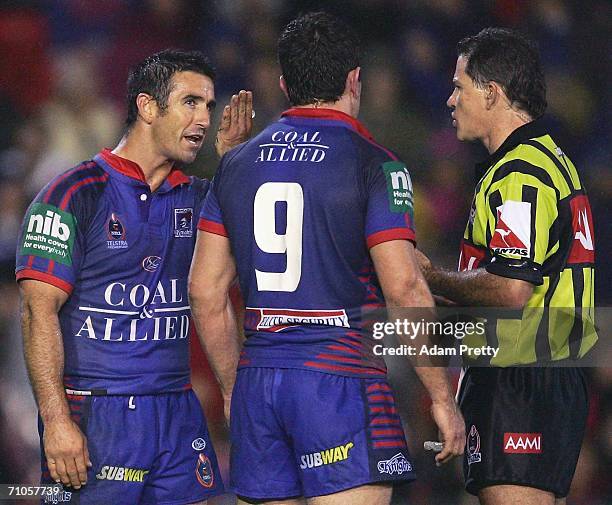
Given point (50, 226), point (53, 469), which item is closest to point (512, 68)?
point (50, 226)

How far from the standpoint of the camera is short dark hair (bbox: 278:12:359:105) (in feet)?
10.3

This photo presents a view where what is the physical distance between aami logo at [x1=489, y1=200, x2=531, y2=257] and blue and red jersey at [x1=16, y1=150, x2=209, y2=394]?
42.7 inches

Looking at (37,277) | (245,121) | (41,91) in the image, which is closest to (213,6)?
(41,91)

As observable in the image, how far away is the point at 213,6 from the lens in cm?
562

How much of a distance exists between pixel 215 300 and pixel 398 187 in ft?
2.30

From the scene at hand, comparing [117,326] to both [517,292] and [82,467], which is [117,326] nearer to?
[82,467]

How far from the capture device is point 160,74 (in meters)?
3.69

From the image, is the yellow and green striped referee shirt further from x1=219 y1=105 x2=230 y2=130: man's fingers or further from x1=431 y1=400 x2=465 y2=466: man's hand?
x1=219 y1=105 x2=230 y2=130: man's fingers

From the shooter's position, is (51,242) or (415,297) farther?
(51,242)

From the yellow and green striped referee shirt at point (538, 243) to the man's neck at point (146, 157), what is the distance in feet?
3.54

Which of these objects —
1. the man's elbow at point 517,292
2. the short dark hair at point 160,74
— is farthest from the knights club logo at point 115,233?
the man's elbow at point 517,292

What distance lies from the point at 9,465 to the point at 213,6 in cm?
261

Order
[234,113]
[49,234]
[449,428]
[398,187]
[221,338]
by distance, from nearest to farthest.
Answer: [449,428] < [398,187] < [49,234] < [221,338] < [234,113]

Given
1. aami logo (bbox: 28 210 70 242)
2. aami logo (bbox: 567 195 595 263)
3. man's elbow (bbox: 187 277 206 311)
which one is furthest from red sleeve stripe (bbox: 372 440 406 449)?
aami logo (bbox: 28 210 70 242)
